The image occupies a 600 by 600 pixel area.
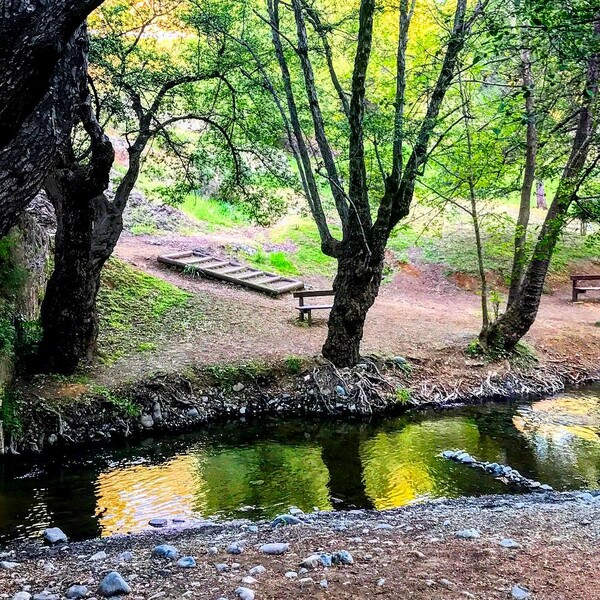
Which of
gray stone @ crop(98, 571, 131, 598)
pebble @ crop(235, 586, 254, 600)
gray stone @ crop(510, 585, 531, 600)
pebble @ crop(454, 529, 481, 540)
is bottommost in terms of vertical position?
pebble @ crop(454, 529, 481, 540)

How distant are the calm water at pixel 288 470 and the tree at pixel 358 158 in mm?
1972

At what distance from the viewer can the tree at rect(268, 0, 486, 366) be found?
8.74 m

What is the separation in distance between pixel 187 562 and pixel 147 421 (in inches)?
188

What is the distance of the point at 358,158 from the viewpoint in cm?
927

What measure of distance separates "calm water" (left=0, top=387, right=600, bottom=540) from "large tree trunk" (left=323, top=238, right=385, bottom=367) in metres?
1.36

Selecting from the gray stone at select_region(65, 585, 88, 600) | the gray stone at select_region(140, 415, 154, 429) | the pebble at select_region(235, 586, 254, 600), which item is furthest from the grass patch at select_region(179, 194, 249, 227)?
the pebble at select_region(235, 586, 254, 600)

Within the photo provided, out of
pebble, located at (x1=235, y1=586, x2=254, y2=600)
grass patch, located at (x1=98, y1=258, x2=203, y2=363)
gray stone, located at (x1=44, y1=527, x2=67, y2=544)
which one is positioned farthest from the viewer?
grass patch, located at (x1=98, y1=258, x2=203, y2=363)

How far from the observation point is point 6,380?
8.02m

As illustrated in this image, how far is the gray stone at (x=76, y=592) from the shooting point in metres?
3.72

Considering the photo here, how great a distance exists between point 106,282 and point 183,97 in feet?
13.8

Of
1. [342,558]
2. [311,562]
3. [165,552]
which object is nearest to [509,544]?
[342,558]

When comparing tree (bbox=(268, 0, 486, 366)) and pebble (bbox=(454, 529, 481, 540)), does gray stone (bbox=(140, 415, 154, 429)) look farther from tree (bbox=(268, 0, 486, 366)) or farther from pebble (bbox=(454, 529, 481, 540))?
pebble (bbox=(454, 529, 481, 540))

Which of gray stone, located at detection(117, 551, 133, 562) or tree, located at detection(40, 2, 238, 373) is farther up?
tree, located at detection(40, 2, 238, 373)

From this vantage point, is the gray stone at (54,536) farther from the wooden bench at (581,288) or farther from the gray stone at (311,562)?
the wooden bench at (581,288)
